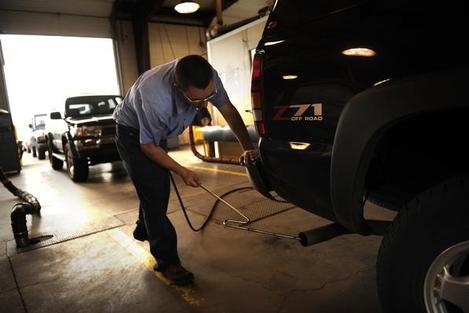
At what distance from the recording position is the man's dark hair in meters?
1.90

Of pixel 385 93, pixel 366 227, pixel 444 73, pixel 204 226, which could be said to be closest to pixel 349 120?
pixel 385 93

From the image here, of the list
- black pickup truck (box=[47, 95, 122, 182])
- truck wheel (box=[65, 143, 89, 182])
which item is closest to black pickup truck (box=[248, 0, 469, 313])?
black pickup truck (box=[47, 95, 122, 182])

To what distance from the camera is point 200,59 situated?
1.96 meters

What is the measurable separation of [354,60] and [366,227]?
2.21 feet

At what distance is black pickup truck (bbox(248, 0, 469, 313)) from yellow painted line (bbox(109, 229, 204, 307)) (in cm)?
81

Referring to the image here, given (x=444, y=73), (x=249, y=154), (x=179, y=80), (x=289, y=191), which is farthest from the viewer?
(x=249, y=154)

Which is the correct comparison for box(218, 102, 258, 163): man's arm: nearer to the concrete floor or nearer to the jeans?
the jeans

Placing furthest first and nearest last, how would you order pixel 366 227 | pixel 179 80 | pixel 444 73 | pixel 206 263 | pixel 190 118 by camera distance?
1. pixel 206 263
2. pixel 190 118
3. pixel 179 80
4. pixel 366 227
5. pixel 444 73

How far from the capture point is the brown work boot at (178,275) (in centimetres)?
230

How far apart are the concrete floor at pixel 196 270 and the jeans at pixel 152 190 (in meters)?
0.23

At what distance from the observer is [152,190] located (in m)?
2.28

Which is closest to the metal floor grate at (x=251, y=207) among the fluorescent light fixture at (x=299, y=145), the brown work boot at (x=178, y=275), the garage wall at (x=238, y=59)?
the brown work boot at (x=178, y=275)

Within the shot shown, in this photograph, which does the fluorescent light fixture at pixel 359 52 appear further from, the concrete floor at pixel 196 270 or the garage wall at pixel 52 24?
the garage wall at pixel 52 24

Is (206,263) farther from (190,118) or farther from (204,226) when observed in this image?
(190,118)
